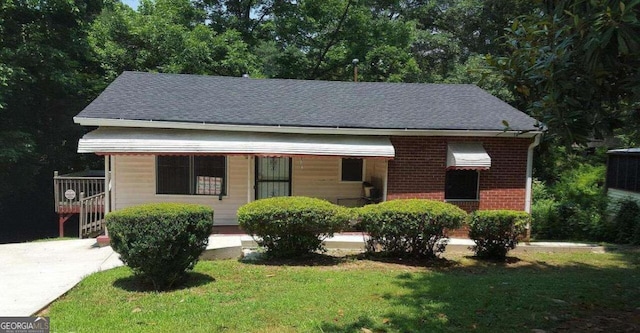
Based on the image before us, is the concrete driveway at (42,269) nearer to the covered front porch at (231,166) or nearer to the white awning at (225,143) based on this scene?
the covered front porch at (231,166)

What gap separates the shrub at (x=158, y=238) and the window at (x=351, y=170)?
272 inches

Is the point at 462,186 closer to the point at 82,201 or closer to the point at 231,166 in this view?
the point at 231,166

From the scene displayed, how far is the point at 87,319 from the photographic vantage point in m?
4.89

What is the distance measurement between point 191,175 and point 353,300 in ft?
24.0

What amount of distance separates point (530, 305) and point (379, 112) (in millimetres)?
7402

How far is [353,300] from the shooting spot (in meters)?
5.61


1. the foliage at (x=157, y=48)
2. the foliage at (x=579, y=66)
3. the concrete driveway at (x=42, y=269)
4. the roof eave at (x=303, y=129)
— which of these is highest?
the foliage at (x=157, y=48)

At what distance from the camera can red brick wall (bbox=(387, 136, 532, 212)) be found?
1118cm

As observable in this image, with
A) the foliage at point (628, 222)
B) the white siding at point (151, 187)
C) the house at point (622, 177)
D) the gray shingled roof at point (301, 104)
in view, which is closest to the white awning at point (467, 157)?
the gray shingled roof at point (301, 104)

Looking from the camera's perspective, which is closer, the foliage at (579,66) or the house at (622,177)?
the foliage at (579,66)

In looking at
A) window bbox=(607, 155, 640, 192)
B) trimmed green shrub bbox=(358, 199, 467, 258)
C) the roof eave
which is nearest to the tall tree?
the roof eave

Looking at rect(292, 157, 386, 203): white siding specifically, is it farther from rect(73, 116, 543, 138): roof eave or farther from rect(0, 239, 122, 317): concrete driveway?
rect(0, 239, 122, 317): concrete driveway

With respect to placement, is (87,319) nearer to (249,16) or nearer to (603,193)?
(603,193)

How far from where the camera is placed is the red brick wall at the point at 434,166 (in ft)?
36.7
